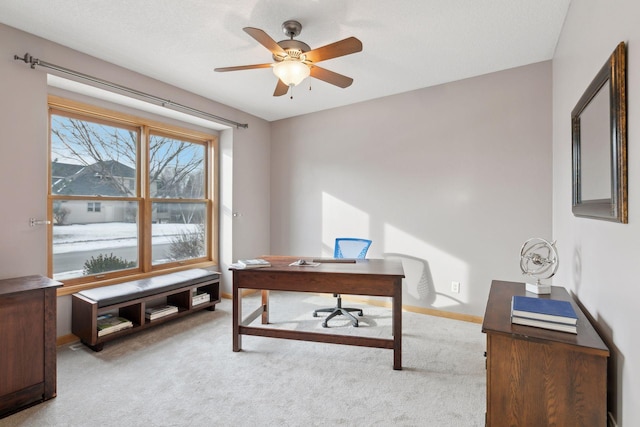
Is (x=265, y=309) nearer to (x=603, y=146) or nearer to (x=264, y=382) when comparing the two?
(x=264, y=382)

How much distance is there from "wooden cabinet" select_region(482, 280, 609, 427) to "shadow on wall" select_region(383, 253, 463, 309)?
2272 mm

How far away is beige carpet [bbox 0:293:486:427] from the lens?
193cm

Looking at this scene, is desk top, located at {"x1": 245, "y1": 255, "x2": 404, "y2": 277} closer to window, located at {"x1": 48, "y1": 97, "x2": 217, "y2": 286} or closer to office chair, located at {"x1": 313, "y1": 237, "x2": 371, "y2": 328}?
office chair, located at {"x1": 313, "y1": 237, "x2": 371, "y2": 328}

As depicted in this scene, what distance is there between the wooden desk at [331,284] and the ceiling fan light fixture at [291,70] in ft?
4.91

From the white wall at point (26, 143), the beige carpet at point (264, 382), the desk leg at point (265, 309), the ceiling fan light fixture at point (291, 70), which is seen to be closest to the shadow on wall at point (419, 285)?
the beige carpet at point (264, 382)

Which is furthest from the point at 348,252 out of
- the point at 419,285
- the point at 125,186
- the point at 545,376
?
the point at 125,186

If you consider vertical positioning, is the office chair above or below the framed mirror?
below

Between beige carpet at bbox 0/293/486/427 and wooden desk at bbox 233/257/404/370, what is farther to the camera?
wooden desk at bbox 233/257/404/370

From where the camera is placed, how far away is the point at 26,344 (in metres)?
2.02

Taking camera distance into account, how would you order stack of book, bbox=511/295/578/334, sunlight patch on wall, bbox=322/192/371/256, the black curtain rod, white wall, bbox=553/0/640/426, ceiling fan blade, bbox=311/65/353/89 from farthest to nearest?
sunlight patch on wall, bbox=322/192/371/256, the black curtain rod, ceiling fan blade, bbox=311/65/353/89, stack of book, bbox=511/295/578/334, white wall, bbox=553/0/640/426

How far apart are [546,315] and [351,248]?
2.44 meters

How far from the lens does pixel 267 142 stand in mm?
5117

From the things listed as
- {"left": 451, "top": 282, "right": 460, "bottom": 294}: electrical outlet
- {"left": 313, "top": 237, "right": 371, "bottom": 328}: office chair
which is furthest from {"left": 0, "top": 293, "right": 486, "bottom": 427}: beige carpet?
{"left": 451, "top": 282, "right": 460, "bottom": 294}: electrical outlet

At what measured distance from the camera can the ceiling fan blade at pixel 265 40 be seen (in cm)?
190
